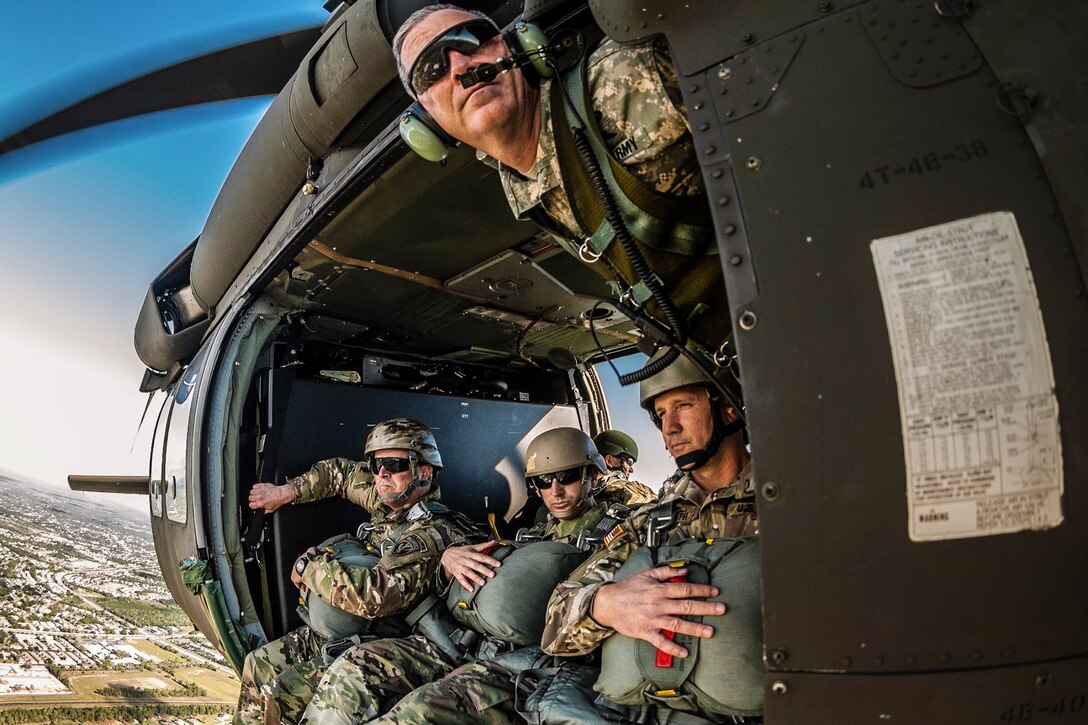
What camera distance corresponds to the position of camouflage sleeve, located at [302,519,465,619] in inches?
105

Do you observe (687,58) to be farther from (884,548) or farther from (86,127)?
(86,127)

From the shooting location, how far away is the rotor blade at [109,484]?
4809 millimetres

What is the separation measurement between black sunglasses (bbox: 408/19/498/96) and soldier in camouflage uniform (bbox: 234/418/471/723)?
191 centimetres

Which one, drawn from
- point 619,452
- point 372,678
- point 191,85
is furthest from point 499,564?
point 191,85

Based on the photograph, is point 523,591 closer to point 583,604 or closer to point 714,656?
point 583,604

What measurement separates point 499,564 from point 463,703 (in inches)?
19.7

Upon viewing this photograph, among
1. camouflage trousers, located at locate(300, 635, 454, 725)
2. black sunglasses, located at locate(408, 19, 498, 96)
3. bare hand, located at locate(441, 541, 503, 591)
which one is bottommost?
camouflage trousers, located at locate(300, 635, 454, 725)

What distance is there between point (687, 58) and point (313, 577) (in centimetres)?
249

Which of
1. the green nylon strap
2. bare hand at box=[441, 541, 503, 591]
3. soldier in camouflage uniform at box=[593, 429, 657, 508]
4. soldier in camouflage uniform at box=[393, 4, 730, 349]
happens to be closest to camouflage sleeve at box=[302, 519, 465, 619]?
bare hand at box=[441, 541, 503, 591]

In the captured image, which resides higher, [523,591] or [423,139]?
[423,139]

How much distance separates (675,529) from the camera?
200cm

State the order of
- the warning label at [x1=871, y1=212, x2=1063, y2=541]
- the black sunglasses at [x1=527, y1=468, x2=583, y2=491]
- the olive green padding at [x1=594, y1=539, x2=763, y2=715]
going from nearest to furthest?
the warning label at [x1=871, y1=212, x2=1063, y2=541], the olive green padding at [x1=594, y1=539, x2=763, y2=715], the black sunglasses at [x1=527, y1=468, x2=583, y2=491]

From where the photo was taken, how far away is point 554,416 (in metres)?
4.78

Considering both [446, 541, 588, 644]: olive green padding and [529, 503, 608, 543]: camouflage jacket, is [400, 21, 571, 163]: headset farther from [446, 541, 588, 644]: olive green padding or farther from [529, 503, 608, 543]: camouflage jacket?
[529, 503, 608, 543]: camouflage jacket
